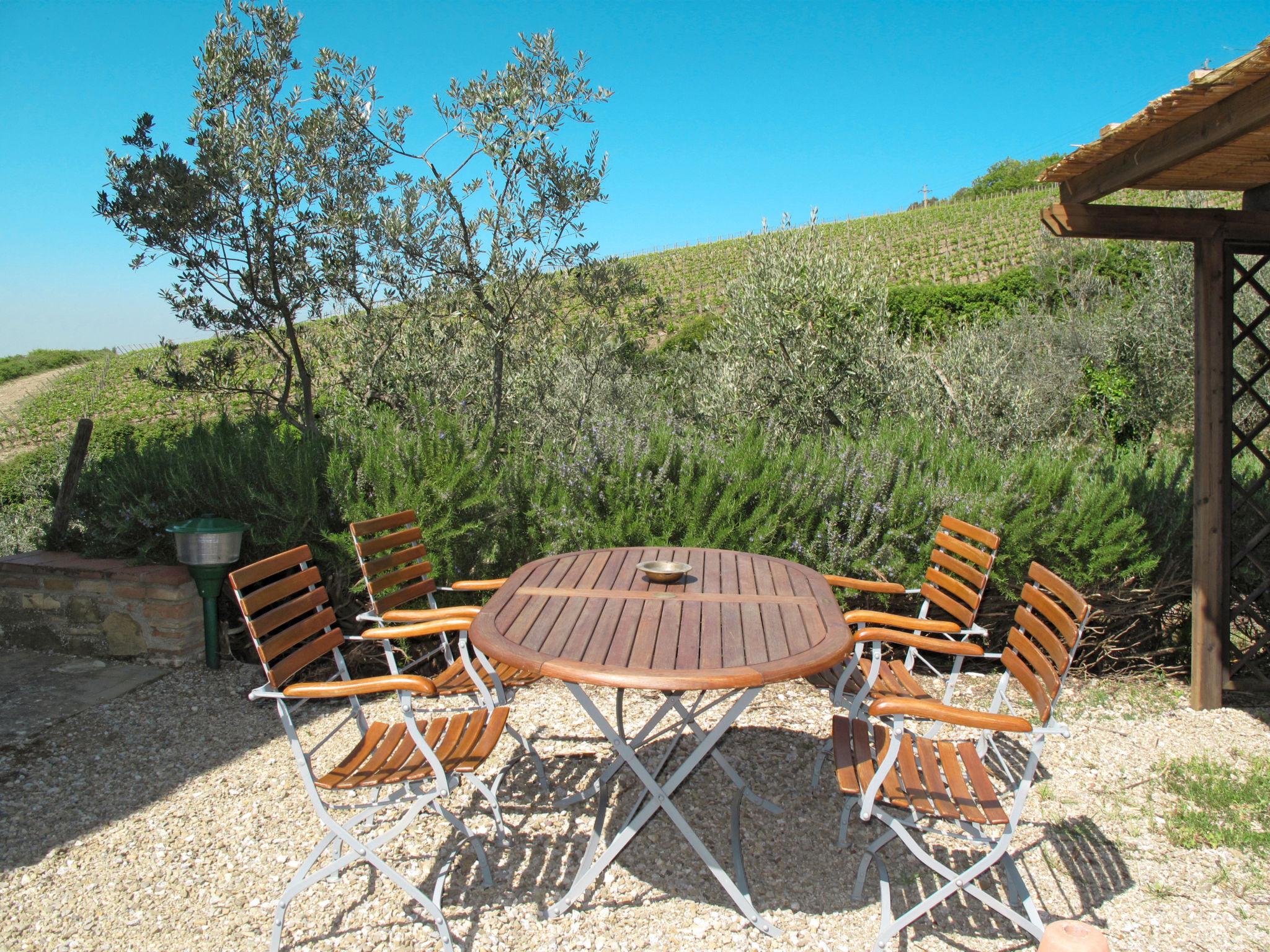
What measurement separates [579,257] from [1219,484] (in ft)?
13.0

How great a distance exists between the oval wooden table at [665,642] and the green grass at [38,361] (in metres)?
45.4

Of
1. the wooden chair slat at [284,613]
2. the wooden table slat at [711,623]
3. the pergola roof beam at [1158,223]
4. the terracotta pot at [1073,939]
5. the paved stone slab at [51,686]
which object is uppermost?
the pergola roof beam at [1158,223]

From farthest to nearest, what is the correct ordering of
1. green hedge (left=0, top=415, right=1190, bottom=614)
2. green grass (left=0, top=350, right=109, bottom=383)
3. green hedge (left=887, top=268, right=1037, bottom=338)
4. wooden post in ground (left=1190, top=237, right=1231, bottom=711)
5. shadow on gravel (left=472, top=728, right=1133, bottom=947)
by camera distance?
green grass (left=0, top=350, right=109, bottom=383) → green hedge (left=887, top=268, right=1037, bottom=338) → green hedge (left=0, top=415, right=1190, bottom=614) → wooden post in ground (left=1190, top=237, right=1231, bottom=711) → shadow on gravel (left=472, top=728, right=1133, bottom=947)

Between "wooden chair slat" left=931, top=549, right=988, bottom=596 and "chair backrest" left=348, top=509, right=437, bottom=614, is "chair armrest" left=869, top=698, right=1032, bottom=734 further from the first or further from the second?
"chair backrest" left=348, top=509, right=437, bottom=614

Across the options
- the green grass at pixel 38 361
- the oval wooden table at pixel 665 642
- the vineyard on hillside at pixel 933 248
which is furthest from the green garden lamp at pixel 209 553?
the green grass at pixel 38 361

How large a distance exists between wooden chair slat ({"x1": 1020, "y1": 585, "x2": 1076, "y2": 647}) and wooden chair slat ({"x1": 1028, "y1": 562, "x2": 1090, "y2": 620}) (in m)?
0.03

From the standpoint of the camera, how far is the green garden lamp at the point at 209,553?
152 inches

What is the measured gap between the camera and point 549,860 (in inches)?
99.3

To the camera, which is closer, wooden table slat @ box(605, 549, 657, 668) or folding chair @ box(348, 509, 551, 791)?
wooden table slat @ box(605, 549, 657, 668)

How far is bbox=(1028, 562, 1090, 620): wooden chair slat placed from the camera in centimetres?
203

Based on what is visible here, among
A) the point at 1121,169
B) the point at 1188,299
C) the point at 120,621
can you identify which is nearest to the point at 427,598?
the point at 120,621

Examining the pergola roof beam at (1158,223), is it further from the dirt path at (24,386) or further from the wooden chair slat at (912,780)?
the dirt path at (24,386)

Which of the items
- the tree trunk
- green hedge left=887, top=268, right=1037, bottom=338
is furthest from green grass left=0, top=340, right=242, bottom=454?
green hedge left=887, top=268, right=1037, bottom=338

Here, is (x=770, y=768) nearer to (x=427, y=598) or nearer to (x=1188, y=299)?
(x=427, y=598)
